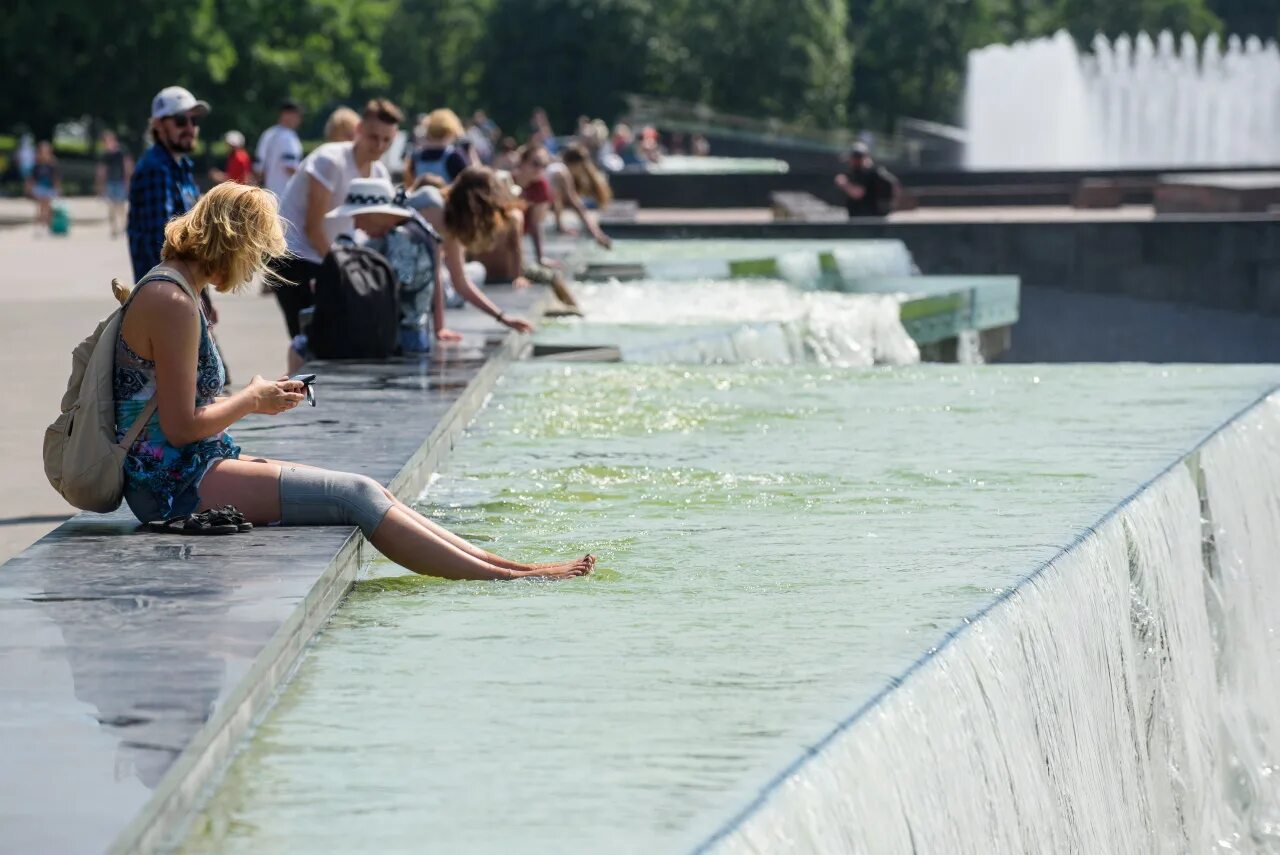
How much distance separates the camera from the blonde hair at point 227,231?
568 cm

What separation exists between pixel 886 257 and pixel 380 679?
52.0 feet

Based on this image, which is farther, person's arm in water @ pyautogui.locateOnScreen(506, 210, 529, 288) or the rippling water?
person's arm in water @ pyautogui.locateOnScreen(506, 210, 529, 288)

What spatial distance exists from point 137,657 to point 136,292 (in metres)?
1.26


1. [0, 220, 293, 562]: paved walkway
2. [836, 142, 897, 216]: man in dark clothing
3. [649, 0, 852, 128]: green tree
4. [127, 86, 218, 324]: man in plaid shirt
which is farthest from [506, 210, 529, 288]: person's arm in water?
[649, 0, 852, 128]: green tree

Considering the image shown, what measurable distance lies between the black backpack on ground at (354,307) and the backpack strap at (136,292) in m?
3.34

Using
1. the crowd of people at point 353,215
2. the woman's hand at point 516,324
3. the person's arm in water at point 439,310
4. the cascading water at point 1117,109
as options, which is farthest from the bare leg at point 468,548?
the cascading water at point 1117,109

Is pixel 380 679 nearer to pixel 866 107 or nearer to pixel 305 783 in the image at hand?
pixel 305 783

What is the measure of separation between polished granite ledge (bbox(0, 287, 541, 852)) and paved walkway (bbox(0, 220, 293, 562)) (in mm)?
1477

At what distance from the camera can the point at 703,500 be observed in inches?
303

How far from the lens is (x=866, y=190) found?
24.8m

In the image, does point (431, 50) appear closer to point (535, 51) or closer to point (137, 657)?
point (535, 51)

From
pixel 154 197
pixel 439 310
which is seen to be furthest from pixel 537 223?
pixel 154 197

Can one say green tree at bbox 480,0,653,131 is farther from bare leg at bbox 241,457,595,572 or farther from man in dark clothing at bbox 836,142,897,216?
bare leg at bbox 241,457,595,572

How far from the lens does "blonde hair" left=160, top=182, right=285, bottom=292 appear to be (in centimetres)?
568
